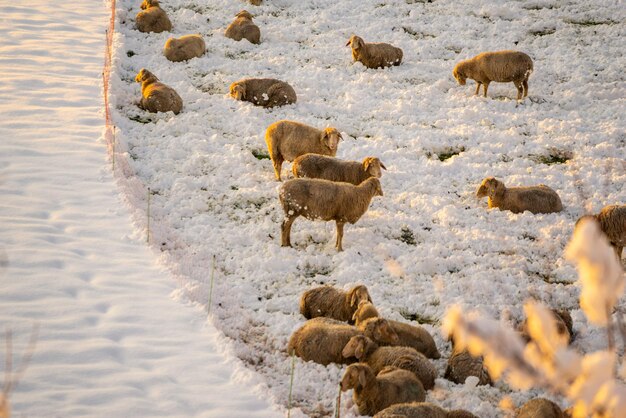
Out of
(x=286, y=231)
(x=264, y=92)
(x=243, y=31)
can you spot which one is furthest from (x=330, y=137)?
(x=243, y=31)

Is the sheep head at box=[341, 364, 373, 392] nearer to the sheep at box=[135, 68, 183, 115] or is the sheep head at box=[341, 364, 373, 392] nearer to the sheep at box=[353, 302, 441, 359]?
the sheep at box=[353, 302, 441, 359]

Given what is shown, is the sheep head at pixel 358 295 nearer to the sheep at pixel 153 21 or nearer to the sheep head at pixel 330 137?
the sheep head at pixel 330 137

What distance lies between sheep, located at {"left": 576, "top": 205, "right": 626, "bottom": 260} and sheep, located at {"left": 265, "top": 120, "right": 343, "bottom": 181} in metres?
4.09

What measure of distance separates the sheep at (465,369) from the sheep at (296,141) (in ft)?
15.5

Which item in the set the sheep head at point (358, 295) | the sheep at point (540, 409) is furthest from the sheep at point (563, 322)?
the sheep head at point (358, 295)

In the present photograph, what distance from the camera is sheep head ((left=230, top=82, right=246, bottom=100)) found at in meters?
12.9

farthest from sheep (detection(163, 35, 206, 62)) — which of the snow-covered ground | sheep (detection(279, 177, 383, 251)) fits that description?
sheep (detection(279, 177, 383, 251))

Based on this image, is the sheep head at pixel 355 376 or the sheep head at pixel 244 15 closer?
the sheep head at pixel 355 376

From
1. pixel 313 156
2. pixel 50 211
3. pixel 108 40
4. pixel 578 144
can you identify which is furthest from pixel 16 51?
pixel 578 144

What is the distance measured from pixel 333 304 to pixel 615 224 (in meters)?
3.99

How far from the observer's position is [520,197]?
31.9 ft

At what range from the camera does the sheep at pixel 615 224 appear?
846 centimetres

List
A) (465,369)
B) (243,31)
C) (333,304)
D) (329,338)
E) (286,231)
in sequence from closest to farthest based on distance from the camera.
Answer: (465,369) → (329,338) → (333,304) → (286,231) → (243,31)

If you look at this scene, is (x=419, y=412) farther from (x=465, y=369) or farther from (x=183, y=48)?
(x=183, y=48)
